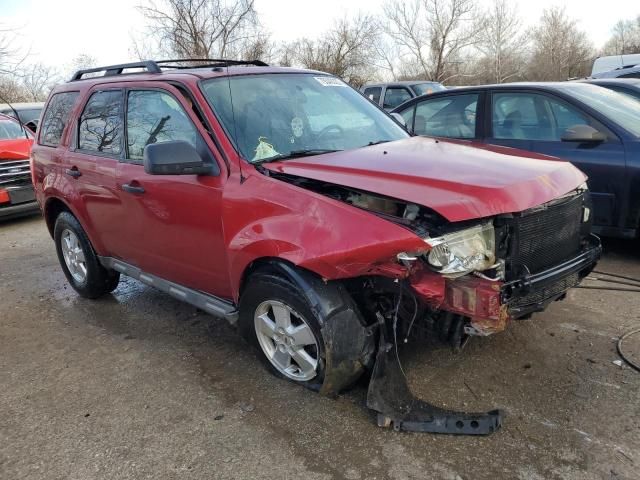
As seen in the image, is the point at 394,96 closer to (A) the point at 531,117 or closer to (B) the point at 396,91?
(B) the point at 396,91

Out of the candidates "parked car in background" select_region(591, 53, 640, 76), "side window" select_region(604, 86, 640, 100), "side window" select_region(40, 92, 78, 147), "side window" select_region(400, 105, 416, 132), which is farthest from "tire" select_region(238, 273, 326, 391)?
"parked car in background" select_region(591, 53, 640, 76)

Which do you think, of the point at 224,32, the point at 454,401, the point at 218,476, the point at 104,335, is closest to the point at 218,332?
the point at 104,335

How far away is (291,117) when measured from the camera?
350cm

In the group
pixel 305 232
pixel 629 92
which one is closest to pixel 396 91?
pixel 629 92

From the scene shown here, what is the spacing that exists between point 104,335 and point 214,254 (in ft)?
4.71

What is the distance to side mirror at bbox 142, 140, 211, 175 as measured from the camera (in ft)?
9.89

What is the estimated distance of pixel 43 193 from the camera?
500cm

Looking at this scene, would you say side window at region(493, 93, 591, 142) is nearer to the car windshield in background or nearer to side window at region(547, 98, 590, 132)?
side window at region(547, 98, 590, 132)

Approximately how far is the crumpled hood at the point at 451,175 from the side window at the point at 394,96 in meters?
10.9

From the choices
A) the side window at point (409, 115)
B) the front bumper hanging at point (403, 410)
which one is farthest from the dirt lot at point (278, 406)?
the side window at point (409, 115)

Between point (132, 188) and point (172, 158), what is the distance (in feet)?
2.92

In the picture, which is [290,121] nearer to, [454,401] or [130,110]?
[130,110]

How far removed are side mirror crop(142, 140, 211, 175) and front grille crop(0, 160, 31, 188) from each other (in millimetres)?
6218

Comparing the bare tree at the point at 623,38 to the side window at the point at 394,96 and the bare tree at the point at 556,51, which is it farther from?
the side window at the point at 394,96
